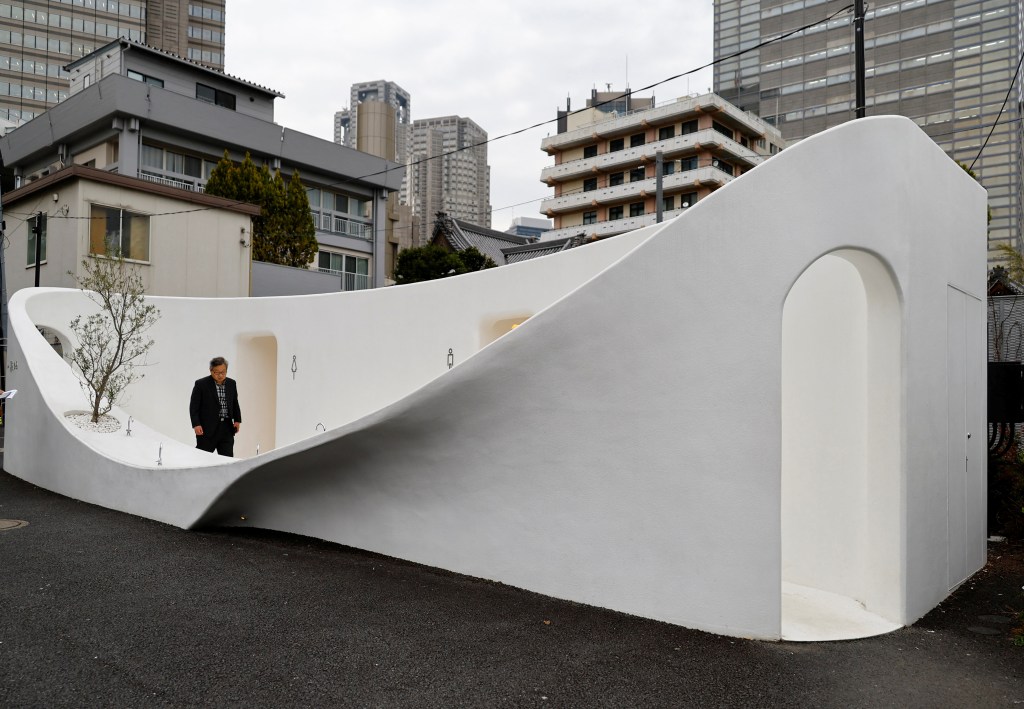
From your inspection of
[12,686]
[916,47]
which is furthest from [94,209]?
[916,47]

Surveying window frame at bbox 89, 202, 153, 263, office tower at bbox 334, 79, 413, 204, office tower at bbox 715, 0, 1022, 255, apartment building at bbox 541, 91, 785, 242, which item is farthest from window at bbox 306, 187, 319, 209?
office tower at bbox 334, 79, 413, 204

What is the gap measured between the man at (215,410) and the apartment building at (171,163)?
31.3 feet

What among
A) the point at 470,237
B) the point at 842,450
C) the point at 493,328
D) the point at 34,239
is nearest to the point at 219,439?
the point at 493,328

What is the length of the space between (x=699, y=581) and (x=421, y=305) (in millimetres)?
4872

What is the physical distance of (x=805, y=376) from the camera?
5.00 m

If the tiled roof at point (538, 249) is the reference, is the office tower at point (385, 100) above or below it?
above

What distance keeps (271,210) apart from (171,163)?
227 inches

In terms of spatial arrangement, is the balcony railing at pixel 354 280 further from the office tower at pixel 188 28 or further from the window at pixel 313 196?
the office tower at pixel 188 28

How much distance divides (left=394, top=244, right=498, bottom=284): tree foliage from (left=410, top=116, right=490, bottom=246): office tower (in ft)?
352

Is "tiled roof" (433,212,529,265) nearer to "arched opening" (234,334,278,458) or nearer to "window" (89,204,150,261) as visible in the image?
"window" (89,204,150,261)

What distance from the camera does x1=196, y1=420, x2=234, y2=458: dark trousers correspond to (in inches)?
279

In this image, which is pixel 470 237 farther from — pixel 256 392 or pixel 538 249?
pixel 256 392

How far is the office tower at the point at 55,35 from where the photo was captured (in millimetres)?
54688

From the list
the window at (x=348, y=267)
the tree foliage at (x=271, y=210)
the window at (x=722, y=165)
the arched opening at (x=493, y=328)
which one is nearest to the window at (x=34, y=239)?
the tree foliage at (x=271, y=210)
